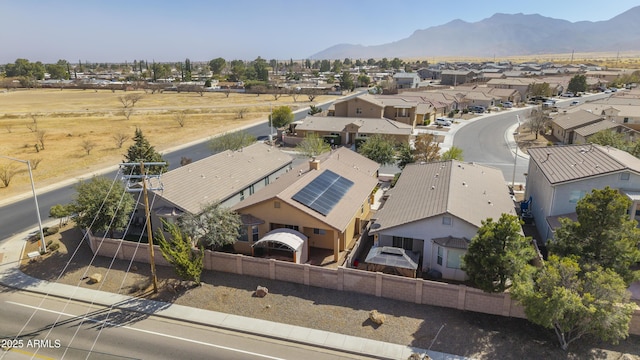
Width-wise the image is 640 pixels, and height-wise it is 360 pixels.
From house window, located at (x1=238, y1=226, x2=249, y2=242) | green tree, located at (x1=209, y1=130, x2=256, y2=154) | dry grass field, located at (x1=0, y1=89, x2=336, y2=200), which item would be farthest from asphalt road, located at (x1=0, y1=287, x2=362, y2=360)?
green tree, located at (x1=209, y1=130, x2=256, y2=154)

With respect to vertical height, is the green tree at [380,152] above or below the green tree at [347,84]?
below

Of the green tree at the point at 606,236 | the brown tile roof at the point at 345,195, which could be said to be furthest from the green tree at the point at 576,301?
the brown tile roof at the point at 345,195

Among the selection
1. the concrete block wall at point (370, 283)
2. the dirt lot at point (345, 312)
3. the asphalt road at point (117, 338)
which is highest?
the concrete block wall at point (370, 283)

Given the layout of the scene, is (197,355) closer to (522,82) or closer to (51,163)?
(51,163)

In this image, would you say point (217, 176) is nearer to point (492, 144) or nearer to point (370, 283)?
point (370, 283)

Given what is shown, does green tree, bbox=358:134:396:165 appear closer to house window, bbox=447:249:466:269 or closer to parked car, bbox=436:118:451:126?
house window, bbox=447:249:466:269

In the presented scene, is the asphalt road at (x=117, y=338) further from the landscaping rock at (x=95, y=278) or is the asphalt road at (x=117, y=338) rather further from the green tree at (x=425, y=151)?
the green tree at (x=425, y=151)
